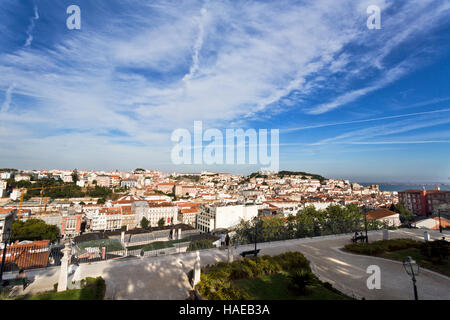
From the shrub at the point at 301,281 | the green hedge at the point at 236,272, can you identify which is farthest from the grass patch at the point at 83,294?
the shrub at the point at 301,281

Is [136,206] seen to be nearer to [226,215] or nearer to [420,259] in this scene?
[226,215]

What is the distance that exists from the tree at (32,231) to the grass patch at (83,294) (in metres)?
34.1

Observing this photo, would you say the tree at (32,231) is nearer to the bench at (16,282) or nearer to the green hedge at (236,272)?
the bench at (16,282)

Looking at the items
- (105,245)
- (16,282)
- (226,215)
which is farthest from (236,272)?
(226,215)

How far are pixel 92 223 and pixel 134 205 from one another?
31.6ft

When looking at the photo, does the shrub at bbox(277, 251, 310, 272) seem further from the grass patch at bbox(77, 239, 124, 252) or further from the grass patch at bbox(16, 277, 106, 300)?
the grass patch at bbox(77, 239, 124, 252)

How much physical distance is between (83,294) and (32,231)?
35288 mm

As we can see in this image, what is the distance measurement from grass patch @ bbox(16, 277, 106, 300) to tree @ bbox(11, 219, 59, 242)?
34.1 m

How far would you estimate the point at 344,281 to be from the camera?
6371 millimetres

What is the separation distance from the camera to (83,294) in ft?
16.9

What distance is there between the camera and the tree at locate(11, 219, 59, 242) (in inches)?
1196

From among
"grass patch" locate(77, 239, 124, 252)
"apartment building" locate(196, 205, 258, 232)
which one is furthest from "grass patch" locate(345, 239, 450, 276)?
"apartment building" locate(196, 205, 258, 232)
